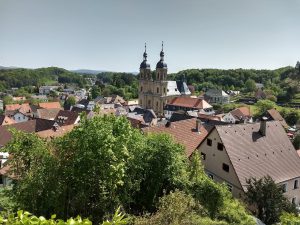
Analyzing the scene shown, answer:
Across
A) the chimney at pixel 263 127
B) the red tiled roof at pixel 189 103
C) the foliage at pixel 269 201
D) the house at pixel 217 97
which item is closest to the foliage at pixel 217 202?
the foliage at pixel 269 201

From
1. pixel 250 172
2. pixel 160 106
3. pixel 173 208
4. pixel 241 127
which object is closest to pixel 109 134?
pixel 173 208

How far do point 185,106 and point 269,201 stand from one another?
77730mm

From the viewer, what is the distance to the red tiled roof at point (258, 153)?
26734 mm

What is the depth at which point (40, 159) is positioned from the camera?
17047 millimetres

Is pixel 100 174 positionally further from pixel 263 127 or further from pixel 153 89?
pixel 153 89

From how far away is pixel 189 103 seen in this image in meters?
100

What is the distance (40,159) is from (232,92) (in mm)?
156146

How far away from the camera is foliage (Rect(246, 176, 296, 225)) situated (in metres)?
21.2

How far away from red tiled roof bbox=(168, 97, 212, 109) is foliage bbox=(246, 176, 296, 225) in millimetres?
76691

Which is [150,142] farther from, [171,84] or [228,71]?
[228,71]

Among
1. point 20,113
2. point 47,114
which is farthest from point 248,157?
point 20,113

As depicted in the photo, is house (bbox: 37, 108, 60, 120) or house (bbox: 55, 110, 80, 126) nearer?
house (bbox: 55, 110, 80, 126)

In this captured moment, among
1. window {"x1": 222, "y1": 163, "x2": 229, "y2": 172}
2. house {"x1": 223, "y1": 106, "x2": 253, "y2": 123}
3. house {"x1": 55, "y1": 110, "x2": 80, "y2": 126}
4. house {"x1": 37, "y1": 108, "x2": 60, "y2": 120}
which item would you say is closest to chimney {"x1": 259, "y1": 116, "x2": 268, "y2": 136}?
window {"x1": 222, "y1": 163, "x2": 229, "y2": 172}

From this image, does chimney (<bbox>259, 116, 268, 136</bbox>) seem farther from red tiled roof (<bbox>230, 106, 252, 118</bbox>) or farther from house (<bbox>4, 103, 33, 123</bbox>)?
house (<bbox>4, 103, 33, 123</bbox>)
